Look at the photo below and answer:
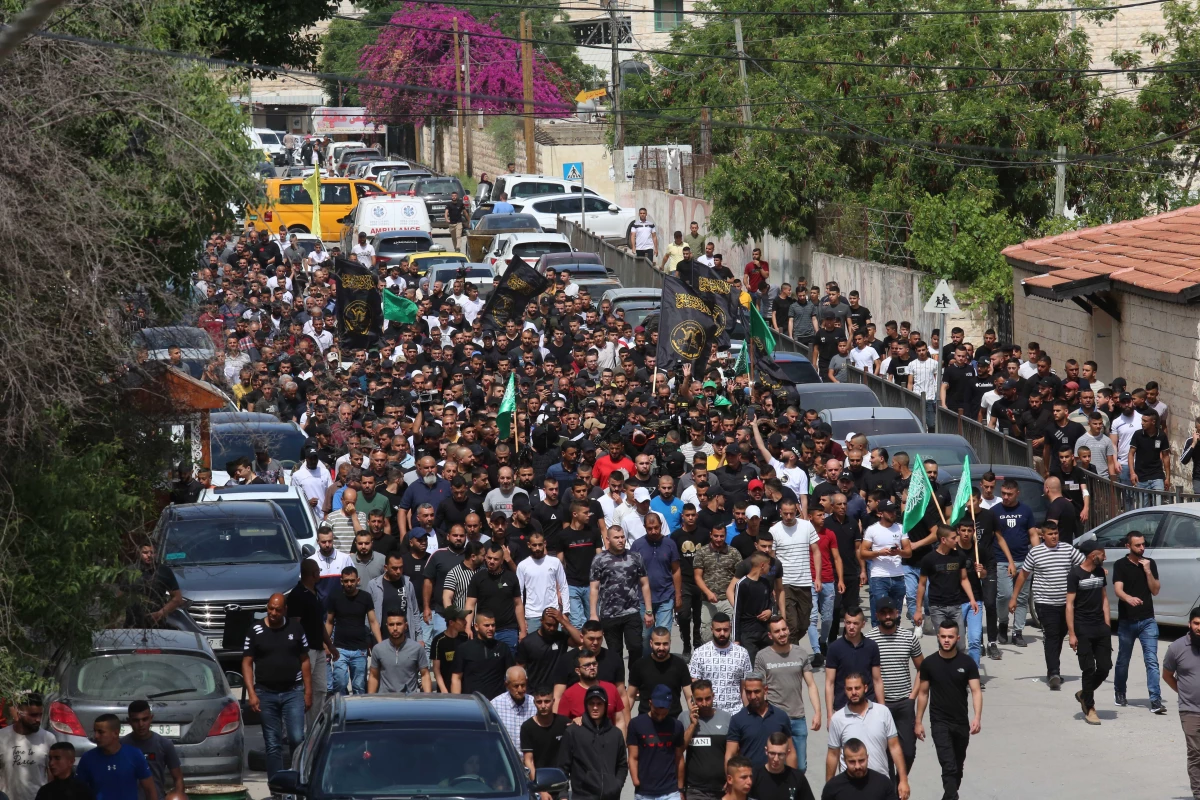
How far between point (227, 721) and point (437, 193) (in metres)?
39.0

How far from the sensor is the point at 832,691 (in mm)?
13133

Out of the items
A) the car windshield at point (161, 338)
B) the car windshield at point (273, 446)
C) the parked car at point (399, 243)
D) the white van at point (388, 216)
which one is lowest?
the car windshield at point (273, 446)

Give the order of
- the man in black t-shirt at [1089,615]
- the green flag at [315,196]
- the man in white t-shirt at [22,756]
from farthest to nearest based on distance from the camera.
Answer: the green flag at [315,196] → the man in black t-shirt at [1089,615] → the man in white t-shirt at [22,756]

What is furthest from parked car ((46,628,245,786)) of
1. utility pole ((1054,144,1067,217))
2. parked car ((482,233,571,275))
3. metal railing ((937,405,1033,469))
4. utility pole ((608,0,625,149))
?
utility pole ((608,0,625,149))

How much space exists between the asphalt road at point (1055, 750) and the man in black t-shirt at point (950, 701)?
74 centimetres

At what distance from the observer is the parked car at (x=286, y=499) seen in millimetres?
18438

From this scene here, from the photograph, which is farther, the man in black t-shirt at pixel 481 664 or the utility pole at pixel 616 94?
the utility pole at pixel 616 94

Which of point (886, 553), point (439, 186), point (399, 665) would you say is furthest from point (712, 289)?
point (439, 186)

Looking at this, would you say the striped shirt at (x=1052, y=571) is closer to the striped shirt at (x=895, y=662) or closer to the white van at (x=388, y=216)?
the striped shirt at (x=895, y=662)

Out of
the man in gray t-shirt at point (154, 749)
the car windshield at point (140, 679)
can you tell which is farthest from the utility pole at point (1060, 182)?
the man in gray t-shirt at point (154, 749)

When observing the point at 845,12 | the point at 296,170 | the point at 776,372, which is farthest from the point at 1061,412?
the point at 296,170

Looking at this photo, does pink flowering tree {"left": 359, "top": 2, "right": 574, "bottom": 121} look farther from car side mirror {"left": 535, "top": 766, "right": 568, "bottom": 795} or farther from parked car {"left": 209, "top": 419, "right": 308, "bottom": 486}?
car side mirror {"left": 535, "top": 766, "right": 568, "bottom": 795}

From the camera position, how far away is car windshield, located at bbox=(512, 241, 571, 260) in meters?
38.9

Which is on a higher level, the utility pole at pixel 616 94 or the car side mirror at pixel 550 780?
the utility pole at pixel 616 94
